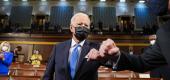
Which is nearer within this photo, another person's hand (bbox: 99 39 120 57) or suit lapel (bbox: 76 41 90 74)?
another person's hand (bbox: 99 39 120 57)

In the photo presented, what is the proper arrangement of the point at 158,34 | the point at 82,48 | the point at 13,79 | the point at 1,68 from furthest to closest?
the point at 1,68 < the point at 13,79 < the point at 82,48 < the point at 158,34

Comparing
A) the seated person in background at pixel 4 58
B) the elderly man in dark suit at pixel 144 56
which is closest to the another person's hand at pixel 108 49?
the elderly man in dark suit at pixel 144 56

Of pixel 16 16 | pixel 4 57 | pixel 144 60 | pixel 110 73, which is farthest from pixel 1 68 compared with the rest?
pixel 16 16

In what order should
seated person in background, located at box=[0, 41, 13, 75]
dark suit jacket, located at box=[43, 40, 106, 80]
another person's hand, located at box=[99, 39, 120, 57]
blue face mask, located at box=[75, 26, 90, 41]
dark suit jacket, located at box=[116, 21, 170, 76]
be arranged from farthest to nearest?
seated person in background, located at box=[0, 41, 13, 75] < blue face mask, located at box=[75, 26, 90, 41] < dark suit jacket, located at box=[43, 40, 106, 80] < dark suit jacket, located at box=[116, 21, 170, 76] < another person's hand, located at box=[99, 39, 120, 57]

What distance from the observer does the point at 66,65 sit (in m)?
2.68

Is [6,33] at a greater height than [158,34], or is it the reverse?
[158,34]

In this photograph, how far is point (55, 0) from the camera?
68.0 ft

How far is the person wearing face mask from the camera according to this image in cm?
266

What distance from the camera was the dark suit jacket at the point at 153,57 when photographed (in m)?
1.35

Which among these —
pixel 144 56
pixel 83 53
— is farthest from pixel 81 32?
pixel 144 56

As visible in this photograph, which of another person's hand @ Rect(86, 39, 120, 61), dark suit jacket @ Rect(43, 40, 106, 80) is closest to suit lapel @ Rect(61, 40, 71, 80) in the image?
dark suit jacket @ Rect(43, 40, 106, 80)

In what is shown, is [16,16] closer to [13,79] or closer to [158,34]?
[13,79]

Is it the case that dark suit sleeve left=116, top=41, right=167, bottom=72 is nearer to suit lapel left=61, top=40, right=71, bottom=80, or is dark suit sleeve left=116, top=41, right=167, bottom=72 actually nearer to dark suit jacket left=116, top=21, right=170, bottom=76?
dark suit jacket left=116, top=21, right=170, bottom=76

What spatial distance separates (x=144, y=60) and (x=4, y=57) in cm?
443
